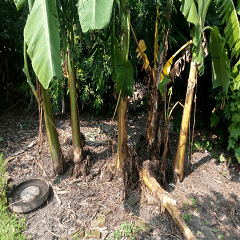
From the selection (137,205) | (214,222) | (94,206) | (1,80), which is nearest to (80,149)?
(94,206)

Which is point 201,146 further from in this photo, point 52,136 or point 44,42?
point 44,42

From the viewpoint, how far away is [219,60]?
3.25 metres

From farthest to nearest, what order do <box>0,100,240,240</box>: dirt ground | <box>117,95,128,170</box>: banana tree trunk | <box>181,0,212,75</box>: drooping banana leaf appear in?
<box>117,95,128,170</box>: banana tree trunk < <box>0,100,240,240</box>: dirt ground < <box>181,0,212,75</box>: drooping banana leaf

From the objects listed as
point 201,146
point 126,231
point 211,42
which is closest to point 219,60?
point 211,42

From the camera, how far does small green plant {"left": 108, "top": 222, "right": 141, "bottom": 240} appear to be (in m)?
3.02

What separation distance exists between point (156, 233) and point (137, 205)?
52 centimetres

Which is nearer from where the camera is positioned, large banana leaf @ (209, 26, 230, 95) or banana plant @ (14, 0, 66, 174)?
banana plant @ (14, 0, 66, 174)

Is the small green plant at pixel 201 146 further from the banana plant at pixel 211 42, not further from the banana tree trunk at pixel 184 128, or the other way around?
the banana plant at pixel 211 42

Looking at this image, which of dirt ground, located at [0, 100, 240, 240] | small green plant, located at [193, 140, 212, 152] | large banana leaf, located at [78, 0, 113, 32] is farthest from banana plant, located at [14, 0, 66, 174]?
small green plant, located at [193, 140, 212, 152]

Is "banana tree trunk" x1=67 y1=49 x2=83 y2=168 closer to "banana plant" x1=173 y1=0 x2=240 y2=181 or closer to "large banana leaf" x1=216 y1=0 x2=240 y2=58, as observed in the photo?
"banana plant" x1=173 y1=0 x2=240 y2=181

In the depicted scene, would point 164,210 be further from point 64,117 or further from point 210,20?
point 64,117

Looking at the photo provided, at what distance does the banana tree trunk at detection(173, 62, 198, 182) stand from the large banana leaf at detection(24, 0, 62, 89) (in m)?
2.11

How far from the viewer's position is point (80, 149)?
398 cm

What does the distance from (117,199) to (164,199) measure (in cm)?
78
